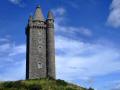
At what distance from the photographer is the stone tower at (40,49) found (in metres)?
90.8

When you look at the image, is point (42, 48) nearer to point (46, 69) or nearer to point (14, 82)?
point (46, 69)

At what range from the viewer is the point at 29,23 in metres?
95.1

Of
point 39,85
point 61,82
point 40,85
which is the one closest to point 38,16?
point 61,82

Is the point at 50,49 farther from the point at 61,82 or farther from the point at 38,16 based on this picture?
the point at 61,82

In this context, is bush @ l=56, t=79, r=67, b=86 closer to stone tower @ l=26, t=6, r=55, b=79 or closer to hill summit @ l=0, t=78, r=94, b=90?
hill summit @ l=0, t=78, r=94, b=90

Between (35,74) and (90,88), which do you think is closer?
(90,88)

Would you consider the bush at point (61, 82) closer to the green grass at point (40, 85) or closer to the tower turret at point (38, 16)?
the green grass at point (40, 85)

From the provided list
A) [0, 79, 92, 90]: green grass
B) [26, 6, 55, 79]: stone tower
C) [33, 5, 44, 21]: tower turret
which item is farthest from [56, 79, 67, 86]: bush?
[33, 5, 44, 21]: tower turret

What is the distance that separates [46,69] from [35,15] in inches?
703

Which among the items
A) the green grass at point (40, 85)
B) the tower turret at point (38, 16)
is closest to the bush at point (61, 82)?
the green grass at point (40, 85)

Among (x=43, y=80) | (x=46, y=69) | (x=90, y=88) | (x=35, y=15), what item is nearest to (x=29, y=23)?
(x=35, y=15)

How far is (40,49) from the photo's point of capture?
92500 millimetres

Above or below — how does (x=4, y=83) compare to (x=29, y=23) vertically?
below

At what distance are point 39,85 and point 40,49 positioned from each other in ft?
63.4
